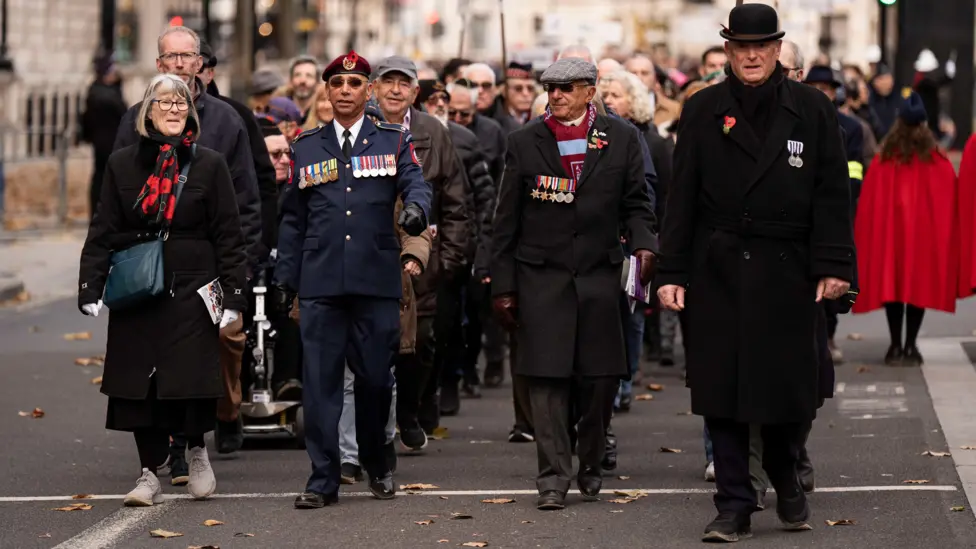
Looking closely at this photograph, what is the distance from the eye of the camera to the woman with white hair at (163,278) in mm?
9883

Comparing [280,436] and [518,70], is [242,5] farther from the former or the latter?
[280,436]

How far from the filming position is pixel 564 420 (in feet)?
32.9

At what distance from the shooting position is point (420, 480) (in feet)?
35.2

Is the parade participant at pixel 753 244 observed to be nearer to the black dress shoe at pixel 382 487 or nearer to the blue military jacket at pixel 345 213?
the blue military jacket at pixel 345 213

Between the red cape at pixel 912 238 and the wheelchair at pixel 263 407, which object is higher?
the red cape at pixel 912 238

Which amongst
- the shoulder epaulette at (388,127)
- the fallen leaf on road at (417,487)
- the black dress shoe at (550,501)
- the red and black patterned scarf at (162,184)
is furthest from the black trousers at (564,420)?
the red and black patterned scarf at (162,184)

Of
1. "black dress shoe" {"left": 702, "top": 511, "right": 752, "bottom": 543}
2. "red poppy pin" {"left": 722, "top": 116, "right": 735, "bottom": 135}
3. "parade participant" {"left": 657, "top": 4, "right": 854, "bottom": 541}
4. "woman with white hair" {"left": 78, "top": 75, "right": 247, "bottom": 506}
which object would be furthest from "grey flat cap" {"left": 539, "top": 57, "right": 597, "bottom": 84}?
"black dress shoe" {"left": 702, "top": 511, "right": 752, "bottom": 543}

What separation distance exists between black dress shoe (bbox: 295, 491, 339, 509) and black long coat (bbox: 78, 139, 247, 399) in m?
0.65

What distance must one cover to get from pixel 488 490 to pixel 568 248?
1237mm

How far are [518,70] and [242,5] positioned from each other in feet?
73.5

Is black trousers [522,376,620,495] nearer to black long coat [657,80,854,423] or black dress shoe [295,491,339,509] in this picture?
black dress shoe [295,491,339,509]

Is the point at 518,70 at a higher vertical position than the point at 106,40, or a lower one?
lower

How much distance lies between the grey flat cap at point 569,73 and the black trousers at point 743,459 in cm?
185

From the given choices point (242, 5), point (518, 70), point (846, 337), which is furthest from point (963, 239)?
point (242, 5)
